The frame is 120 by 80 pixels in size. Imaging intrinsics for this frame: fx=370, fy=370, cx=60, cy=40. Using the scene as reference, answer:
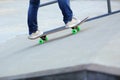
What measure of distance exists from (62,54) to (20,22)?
12.9 ft

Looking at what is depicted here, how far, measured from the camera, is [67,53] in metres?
5.13

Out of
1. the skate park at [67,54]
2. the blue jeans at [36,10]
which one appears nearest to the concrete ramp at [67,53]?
the skate park at [67,54]

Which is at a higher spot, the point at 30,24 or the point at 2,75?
the point at 30,24

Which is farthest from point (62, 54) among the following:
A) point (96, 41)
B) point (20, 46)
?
point (20, 46)

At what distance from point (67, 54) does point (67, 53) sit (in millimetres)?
56

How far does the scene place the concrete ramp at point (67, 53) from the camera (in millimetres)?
4336

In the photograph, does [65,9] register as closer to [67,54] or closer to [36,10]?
[36,10]

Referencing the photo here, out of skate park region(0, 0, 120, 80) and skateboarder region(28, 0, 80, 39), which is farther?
skateboarder region(28, 0, 80, 39)

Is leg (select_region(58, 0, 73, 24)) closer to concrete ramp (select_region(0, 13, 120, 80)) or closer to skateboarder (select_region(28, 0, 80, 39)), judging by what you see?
skateboarder (select_region(28, 0, 80, 39))

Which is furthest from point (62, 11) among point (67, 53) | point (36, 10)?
point (67, 53)

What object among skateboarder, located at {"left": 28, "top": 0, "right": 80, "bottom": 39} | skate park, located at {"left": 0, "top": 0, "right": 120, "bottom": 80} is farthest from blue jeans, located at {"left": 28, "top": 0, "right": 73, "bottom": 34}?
skate park, located at {"left": 0, "top": 0, "right": 120, "bottom": 80}

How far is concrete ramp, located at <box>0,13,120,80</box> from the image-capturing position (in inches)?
171

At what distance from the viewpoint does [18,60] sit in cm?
550

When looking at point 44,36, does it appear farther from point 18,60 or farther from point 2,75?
point 2,75
